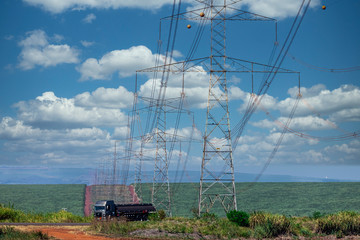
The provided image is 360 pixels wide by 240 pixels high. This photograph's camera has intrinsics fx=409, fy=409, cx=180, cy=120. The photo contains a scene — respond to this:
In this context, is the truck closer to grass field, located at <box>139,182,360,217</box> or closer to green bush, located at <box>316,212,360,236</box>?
green bush, located at <box>316,212,360,236</box>

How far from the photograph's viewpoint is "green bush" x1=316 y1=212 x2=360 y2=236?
116 ft

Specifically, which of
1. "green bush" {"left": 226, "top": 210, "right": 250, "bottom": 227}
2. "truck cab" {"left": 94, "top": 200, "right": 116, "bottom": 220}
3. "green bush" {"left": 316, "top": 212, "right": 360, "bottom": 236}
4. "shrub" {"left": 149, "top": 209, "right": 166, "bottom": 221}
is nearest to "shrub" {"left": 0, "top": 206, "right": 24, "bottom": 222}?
"truck cab" {"left": 94, "top": 200, "right": 116, "bottom": 220}

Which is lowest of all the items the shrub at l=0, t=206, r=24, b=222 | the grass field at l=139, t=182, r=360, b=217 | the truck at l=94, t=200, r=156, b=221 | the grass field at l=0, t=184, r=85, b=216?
the grass field at l=0, t=184, r=85, b=216

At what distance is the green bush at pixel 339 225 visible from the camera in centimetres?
3547

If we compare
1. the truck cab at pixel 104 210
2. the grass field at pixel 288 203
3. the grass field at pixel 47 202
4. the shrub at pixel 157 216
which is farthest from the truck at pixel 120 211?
the grass field at pixel 47 202

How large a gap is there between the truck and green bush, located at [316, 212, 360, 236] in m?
21.0

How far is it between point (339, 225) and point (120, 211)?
2443cm

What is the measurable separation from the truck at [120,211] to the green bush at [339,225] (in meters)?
21.0

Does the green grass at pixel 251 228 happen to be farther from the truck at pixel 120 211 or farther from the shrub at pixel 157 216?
the truck at pixel 120 211

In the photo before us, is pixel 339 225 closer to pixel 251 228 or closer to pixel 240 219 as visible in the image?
pixel 251 228

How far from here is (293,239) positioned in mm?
33062

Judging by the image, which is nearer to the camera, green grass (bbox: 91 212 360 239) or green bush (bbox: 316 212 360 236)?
green grass (bbox: 91 212 360 239)

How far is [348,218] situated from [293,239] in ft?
21.9

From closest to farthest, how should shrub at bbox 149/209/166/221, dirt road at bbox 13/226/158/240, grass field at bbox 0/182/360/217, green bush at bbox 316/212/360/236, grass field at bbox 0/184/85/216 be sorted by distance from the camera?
dirt road at bbox 13/226/158/240 < green bush at bbox 316/212/360/236 < shrub at bbox 149/209/166/221 < grass field at bbox 0/182/360/217 < grass field at bbox 0/184/85/216
